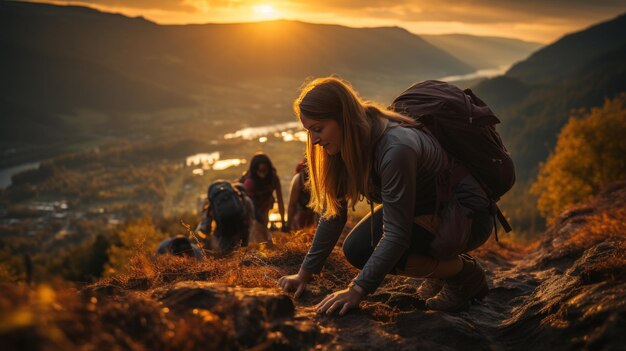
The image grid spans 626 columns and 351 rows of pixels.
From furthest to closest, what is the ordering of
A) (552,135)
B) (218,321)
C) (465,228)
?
1. (552,135)
2. (465,228)
3. (218,321)

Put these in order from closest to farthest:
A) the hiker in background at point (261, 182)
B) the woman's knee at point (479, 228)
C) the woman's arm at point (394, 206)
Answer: the woman's arm at point (394, 206) < the woman's knee at point (479, 228) < the hiker in background at point (261, 182)

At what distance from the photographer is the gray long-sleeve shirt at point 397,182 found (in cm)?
312

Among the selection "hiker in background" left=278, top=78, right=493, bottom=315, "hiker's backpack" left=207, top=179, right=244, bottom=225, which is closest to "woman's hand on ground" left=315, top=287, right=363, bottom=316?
"hiker in background" left=278, top=78, right=493, bottom=315

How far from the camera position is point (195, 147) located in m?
172

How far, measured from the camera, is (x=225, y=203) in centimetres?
737

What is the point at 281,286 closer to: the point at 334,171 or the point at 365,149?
the point at 334,171

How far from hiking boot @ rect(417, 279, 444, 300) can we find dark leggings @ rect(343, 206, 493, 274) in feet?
1.79

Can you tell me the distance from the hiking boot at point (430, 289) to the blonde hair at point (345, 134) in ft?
3.88

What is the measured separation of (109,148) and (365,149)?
193 metres

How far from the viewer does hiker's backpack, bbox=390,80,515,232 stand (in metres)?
3.54

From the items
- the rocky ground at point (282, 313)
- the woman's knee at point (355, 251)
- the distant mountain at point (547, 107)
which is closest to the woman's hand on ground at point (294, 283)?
the rocky ground at point (282, 313)

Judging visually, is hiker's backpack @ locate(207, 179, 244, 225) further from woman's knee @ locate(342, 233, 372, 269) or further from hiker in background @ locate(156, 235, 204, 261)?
woman's knee @ locate(342, 233, 372, 269)

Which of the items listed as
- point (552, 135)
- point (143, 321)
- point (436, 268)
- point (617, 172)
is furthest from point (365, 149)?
point (552, 135)

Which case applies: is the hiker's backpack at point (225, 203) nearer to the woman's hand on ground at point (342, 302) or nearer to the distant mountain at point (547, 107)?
the woman's hand on ground at point (342, 302)
